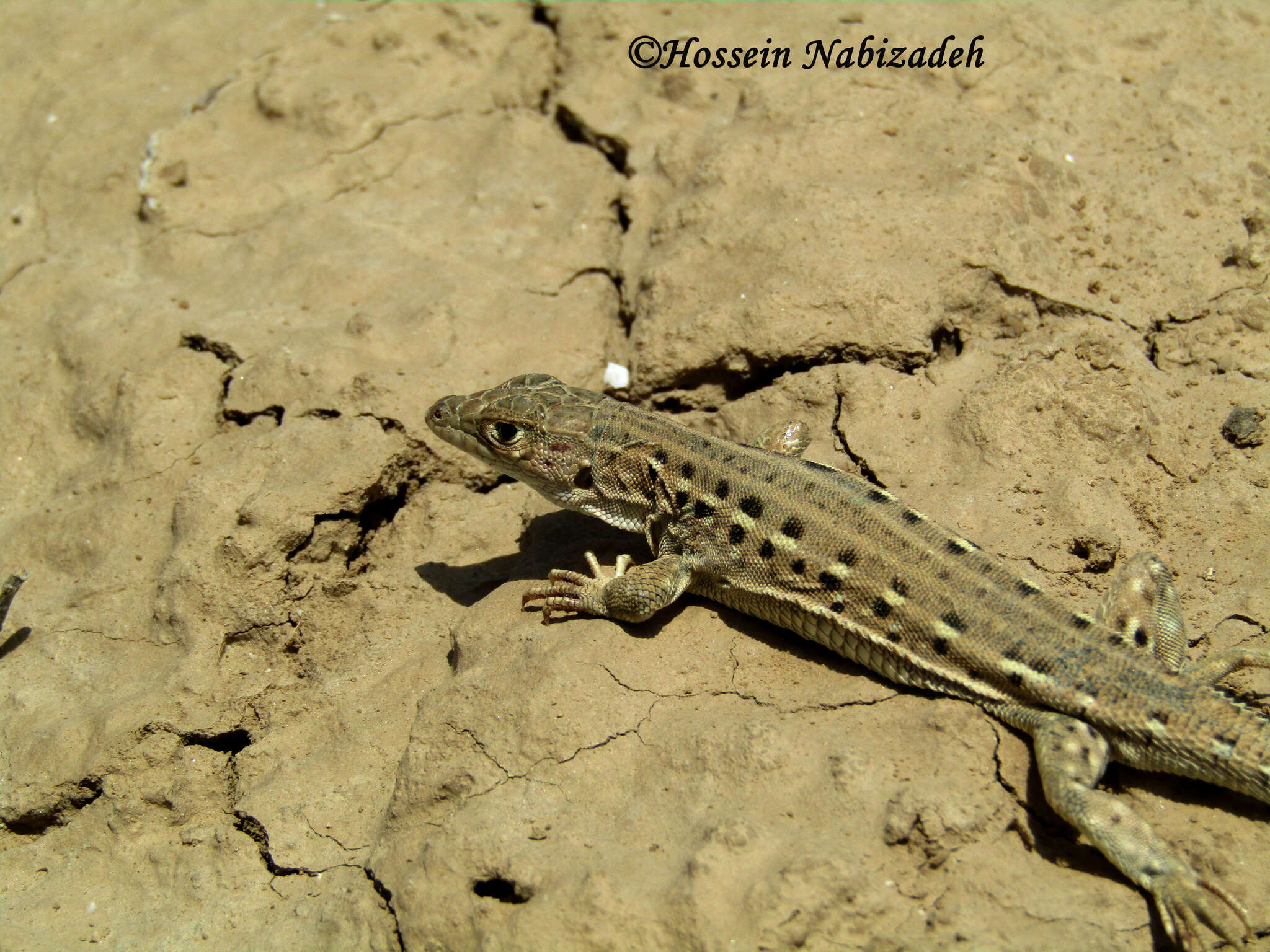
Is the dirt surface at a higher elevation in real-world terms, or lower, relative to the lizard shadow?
higher

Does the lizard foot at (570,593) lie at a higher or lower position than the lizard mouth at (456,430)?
lower

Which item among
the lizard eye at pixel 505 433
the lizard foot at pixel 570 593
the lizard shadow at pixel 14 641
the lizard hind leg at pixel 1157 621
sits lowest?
the lizard shadow at pixel 14 641

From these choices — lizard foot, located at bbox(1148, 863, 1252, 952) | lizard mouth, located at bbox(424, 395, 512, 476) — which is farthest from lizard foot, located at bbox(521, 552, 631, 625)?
lizard foot, located at bbox(1148, 863, 1252, 952)

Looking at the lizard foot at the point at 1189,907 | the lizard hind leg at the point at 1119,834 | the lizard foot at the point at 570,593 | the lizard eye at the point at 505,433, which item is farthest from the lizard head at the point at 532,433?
the lizard foot at the point at 1189,907

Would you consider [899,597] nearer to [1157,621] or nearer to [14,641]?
[1157,621]

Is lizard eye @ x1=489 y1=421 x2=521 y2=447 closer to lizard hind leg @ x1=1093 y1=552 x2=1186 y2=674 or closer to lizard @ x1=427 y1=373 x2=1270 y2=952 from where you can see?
lizard @ x1=427 y1=373 x2=1270 y2=952

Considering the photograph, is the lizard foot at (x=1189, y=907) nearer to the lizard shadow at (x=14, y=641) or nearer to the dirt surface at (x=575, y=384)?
the dirt surface at (x=575, y=384)

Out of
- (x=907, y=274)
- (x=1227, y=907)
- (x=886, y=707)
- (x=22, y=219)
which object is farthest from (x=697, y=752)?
(x=22, y=219)
